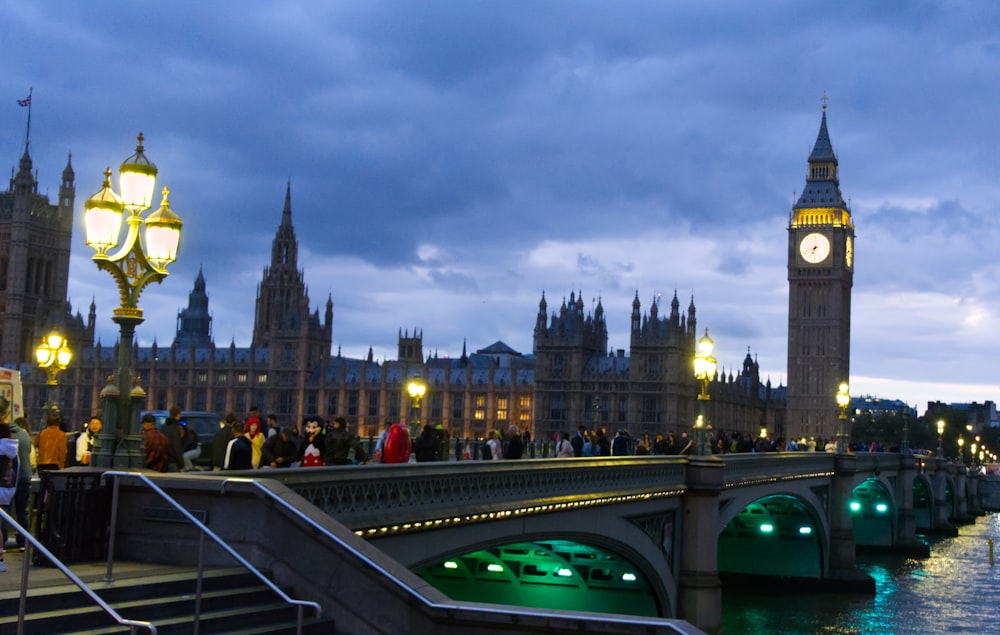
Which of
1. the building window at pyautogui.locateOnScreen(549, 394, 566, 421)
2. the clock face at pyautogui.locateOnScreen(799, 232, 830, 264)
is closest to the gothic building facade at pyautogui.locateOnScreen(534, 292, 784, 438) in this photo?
the building window at pyautogui.locateOnScreen(549, 394, 566, 421)

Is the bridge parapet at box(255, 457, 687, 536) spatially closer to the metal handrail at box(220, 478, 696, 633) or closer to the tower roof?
the metal handrail at box(220, 478, 696, 633)

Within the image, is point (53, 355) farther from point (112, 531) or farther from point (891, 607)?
point (891, 607)

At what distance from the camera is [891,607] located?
157ft

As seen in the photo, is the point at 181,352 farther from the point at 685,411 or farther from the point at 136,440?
the point at 136,440

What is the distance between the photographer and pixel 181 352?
130 metres

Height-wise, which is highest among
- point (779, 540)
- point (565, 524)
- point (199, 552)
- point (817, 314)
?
point (817, 314)

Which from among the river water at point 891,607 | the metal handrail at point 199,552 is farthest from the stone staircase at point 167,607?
the river water at point 891,607

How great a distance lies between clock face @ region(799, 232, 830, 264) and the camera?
137 meters

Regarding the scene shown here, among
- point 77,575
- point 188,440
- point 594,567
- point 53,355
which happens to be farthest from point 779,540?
point 77,575

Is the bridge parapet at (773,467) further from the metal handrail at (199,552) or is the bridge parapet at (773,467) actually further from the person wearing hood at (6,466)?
the metal handrail at (199,552)

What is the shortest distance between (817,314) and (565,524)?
119 meters


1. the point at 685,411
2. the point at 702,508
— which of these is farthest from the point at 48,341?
the point at 685,411

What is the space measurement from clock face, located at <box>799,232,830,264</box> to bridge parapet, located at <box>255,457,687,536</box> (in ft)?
378

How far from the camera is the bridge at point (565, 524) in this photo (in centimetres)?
1144
